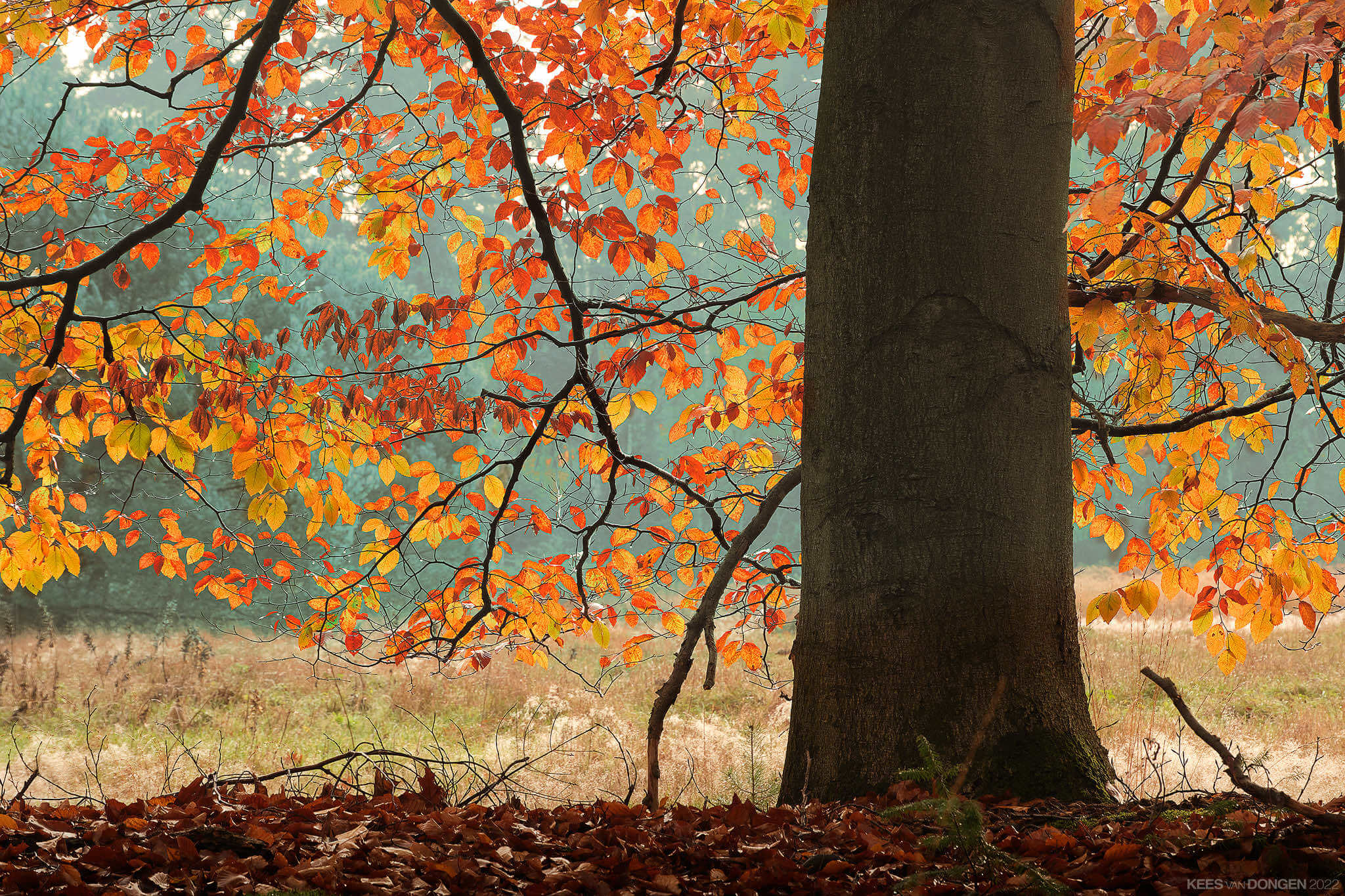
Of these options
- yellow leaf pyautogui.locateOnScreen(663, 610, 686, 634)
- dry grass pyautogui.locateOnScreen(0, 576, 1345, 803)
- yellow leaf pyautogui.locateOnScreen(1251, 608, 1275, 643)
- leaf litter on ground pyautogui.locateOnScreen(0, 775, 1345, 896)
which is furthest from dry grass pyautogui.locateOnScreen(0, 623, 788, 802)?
leaf litter on ground pyautogui.locateOnScreen(0, 775, 1345, 896)

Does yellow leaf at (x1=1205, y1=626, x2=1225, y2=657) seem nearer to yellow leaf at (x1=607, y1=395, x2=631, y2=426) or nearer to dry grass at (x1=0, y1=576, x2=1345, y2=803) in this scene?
dry grass at (x1=0, y1=576, x2=1345, y2=803)

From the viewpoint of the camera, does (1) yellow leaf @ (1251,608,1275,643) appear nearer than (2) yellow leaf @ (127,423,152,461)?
No

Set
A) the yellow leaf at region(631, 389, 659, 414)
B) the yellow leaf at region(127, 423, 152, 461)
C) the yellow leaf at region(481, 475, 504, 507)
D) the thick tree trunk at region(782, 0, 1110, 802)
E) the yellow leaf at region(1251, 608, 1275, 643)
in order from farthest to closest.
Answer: the yellow leaf at region(631, 389, 659, 414), the yellow leaf at region(481, 475, 504, 507), the yellow leaf at region(1251, 608, 1275, 643), the yellow leaf at region(127, 423, 152, 461), the thick tree trunk at region(782, 0, 1110, 802)

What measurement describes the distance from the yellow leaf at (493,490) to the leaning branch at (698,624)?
1124 mm

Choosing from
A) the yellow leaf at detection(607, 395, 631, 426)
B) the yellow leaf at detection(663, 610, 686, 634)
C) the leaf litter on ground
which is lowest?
the leaf litter on ground

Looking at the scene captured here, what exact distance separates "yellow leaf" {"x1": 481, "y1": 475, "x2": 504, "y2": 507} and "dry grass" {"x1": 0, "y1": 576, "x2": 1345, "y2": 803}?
248 cm

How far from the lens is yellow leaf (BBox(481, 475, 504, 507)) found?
11.7 ft

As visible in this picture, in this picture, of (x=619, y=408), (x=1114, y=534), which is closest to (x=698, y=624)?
(x=619, y=408)

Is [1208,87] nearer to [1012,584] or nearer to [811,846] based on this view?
[1012,584]

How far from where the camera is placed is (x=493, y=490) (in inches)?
142

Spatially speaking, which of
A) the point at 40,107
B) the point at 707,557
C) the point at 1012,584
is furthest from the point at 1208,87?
the point at 40,107

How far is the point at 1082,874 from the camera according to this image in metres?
1.30

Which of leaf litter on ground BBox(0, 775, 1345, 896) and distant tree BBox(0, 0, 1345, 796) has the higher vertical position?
distant tree BBox(0, 0, 1345, 796)

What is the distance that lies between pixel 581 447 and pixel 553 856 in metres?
2.77
